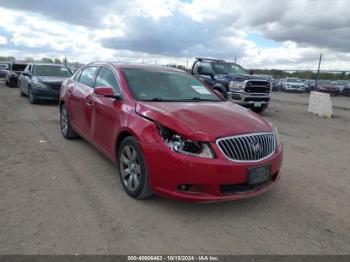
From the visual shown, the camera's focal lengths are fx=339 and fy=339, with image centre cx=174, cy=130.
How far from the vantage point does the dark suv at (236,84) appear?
11836mm

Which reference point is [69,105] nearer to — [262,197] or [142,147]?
[142,147]

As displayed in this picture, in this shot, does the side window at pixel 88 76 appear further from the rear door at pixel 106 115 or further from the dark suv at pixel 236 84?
the dark suv at pixel 236 84

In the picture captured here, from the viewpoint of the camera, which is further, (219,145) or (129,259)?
(219,145)

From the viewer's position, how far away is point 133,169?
13.5 feet

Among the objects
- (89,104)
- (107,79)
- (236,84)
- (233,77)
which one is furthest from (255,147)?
(233,77)

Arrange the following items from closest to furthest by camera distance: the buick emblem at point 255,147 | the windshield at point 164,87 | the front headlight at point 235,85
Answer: the buick emblem at point 255,147
the windshield at point 164,87
the front headlight at point 235,85

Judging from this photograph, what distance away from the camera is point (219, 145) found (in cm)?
357

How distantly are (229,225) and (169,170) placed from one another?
875mm

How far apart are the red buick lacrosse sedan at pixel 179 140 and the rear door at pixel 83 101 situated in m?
0.42

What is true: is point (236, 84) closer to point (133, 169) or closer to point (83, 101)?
point (83, 101)

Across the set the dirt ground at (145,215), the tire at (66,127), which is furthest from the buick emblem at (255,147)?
the tire at (66,127)

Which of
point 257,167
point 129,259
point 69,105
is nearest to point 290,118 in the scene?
point 69,105

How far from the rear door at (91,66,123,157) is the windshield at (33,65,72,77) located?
8.87 m

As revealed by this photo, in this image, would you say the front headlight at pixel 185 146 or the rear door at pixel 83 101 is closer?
the front headlight at pixel 185 146
